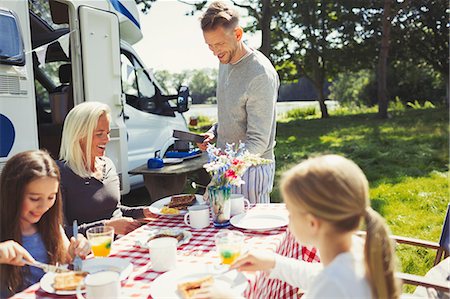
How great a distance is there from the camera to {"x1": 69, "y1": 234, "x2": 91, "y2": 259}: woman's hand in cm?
170

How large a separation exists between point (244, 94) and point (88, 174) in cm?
100

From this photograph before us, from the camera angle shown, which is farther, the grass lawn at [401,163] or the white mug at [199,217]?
the grass lawn at [401,163]

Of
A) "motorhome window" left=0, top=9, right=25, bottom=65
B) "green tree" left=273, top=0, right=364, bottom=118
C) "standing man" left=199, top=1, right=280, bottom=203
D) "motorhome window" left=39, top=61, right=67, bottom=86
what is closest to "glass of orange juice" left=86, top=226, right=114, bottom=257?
"standing man" left=199, top=1, right=280, bottom=203

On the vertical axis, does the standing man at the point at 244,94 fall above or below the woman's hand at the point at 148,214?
above

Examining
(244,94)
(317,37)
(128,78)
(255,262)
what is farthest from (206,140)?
(317,37)

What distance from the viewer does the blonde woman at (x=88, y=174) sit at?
2311mm

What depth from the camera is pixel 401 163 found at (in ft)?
23.3

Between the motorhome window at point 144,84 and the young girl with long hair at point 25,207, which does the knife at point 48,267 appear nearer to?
the young girl with long hair at point 25,207

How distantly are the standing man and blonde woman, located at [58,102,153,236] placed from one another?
2.29 ft

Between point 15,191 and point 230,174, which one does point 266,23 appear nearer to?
point 230,174

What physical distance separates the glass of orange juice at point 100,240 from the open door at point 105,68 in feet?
9.32

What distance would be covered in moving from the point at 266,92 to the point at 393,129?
9661mm

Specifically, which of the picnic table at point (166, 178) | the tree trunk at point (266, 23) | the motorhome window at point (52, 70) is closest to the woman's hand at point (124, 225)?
the picnic table at point (166, 178)

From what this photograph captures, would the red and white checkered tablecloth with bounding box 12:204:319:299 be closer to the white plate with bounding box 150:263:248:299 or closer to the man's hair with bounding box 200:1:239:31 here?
the white plate with bounding box 150:263:248:299
